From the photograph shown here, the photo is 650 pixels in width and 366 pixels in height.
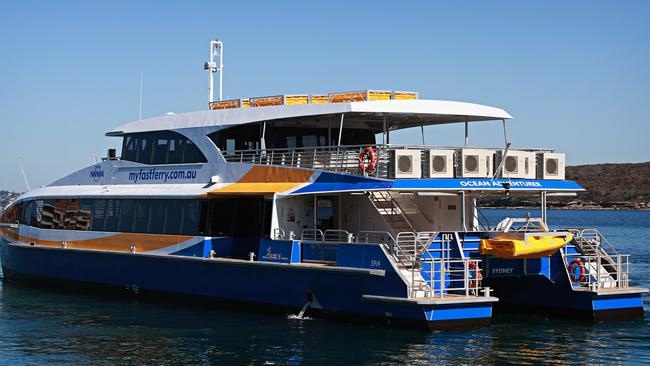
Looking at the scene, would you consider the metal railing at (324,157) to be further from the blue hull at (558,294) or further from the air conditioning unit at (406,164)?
the blue hull at (558,294)

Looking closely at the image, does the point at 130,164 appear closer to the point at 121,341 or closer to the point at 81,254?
the point at 81,254

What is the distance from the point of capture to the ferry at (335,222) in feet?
59.0

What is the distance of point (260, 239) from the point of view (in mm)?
20344

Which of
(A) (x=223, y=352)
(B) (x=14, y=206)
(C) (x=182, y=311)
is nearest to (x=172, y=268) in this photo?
(C) (x=182, y=311)

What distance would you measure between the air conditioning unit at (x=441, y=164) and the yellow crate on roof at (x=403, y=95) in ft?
9.83

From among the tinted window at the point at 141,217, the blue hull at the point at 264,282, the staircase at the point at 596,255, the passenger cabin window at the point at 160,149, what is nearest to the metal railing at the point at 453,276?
the blue hull at the point at 264,282

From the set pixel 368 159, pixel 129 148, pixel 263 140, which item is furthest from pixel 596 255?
pixel 129 148

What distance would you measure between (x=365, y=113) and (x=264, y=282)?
160 inches

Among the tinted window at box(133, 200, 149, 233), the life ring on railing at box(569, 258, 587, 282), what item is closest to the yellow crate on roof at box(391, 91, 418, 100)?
the life ring on railing at box(569, 258, 587, 282)

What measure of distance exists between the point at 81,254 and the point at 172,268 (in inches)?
147

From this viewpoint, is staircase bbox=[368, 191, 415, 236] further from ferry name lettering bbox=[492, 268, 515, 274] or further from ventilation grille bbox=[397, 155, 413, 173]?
ventilation grille bbox=[397, 155, 413, 173]

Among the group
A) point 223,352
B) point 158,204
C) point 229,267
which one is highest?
point 158,204

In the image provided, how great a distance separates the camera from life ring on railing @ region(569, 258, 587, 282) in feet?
63.6

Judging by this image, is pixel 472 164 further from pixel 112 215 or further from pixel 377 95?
pixel 112 215
